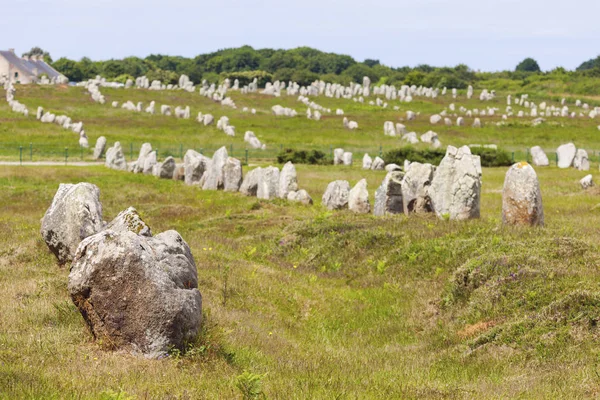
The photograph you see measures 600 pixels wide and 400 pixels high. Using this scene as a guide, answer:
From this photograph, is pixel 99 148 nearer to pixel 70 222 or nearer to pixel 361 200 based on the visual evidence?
pixel 361 200

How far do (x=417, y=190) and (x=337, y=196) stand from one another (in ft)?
14.6

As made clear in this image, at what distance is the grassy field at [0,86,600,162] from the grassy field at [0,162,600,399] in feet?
100

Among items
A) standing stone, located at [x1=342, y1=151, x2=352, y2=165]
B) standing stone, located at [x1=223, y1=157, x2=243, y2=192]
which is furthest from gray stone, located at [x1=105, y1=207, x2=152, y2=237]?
standing stone, located at [x1=342, y1=151, x2=352, y2=165]

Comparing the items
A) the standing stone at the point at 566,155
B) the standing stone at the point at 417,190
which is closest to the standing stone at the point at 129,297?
the standing stone at the point at 417,190

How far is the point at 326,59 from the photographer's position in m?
163

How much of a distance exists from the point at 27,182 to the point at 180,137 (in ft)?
100

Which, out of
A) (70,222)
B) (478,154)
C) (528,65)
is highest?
(528,65)

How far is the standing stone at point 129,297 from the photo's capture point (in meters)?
10.9

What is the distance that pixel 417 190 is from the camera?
89.1 feet

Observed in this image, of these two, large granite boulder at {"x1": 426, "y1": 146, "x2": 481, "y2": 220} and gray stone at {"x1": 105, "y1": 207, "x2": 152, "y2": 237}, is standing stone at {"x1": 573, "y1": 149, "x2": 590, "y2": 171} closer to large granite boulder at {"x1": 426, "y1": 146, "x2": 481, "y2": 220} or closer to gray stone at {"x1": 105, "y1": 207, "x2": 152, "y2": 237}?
large granite boulder at {"x1": 426, "y1": 146, "x2": 481, "y2": 220}

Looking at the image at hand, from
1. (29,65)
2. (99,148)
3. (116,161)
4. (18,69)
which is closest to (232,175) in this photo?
(116,161)

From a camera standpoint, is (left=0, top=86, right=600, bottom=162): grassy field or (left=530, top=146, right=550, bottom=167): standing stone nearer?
(left=530, top=146, right=550, bottom=167): standing stone

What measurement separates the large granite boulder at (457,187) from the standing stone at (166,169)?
18777mm

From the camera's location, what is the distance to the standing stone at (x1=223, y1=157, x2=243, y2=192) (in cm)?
3644
